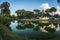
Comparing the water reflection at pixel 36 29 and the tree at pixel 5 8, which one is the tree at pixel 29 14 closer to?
the water reflection at pixel 36 29

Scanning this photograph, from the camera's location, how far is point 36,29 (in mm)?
6262

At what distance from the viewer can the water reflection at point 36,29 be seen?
237 inches

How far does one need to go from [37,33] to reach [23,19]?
74 centimetres

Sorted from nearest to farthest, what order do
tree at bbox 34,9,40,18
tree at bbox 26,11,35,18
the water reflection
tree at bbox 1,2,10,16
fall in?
the water reflection
tree at bbox 1,2,10,16
tree at bbox 26,11,35,18
tree at bbox 34,9,40,18

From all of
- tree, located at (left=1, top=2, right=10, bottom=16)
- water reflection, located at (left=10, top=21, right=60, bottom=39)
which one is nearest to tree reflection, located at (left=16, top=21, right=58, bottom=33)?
water reflection, located at (left=10, top=21, right=60, bottom=39)

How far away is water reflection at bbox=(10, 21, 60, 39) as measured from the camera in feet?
19.7

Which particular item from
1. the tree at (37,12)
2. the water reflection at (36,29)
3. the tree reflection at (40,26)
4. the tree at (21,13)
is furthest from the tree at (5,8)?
the tree at (37,12)

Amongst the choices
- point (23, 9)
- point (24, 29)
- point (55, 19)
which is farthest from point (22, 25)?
point (55, 19)

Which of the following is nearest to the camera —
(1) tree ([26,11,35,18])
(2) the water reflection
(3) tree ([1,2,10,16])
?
(2) the water reflection

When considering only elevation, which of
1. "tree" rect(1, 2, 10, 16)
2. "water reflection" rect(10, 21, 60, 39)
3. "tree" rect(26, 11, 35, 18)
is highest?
"tree" rect(1, 2, 10, 16)

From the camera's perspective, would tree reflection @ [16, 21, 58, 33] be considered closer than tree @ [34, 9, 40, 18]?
Yes

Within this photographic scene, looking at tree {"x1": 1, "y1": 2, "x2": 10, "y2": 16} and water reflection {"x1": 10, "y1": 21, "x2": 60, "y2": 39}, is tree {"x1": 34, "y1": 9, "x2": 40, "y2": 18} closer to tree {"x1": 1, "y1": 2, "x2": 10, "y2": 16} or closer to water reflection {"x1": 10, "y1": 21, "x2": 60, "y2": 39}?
water reflection {"x1": 10, "y1": 21, "x2": 60, "y2": 39}

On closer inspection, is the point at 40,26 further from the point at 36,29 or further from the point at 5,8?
the point at 5,8

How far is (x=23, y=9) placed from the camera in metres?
6.46
